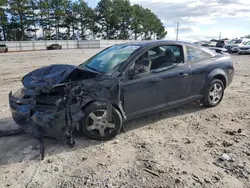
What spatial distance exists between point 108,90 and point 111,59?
3.11 feet

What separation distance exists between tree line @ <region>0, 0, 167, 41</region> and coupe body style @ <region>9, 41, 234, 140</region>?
5102 centimetres

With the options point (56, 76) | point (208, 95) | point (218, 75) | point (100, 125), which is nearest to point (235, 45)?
point (218, 75)

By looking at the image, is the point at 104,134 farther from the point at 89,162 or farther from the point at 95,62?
the point at 95,62

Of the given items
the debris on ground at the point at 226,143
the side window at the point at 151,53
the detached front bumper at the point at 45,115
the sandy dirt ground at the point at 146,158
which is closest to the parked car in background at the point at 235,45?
the sandy dirt ground at the point at 146,158

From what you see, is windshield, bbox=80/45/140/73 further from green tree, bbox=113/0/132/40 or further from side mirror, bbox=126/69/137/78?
Result: green tree, bbox=113/0/132/40

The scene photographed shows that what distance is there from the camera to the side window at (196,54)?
5.00 m

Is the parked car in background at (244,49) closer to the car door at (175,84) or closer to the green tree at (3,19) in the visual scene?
the car door at (175,84)

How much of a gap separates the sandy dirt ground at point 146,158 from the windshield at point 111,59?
1182 mm

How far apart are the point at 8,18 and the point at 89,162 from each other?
55.7 metres

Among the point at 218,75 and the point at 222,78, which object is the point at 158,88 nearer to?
the point at 218,75

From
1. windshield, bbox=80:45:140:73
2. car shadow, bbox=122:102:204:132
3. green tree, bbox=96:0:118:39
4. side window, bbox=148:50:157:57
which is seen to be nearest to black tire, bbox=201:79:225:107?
car shadow, bbox=122:102:204:132

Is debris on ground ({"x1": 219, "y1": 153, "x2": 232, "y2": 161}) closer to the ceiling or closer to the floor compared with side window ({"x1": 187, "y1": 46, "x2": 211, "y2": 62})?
closer to the floor

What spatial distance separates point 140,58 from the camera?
4273 mm

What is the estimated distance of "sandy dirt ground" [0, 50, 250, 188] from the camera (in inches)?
115
